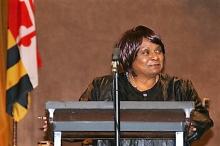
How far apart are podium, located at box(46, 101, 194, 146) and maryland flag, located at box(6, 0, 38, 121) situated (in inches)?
80.8

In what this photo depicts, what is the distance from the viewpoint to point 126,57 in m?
3.34

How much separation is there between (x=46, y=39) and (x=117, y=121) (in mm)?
3129

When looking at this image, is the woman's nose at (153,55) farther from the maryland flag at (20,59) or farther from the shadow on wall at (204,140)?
the shadow on wall at (204,140)

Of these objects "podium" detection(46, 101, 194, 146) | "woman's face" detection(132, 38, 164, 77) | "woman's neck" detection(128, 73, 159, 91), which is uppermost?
"woman's face" detection(132, 38, 164, 77)

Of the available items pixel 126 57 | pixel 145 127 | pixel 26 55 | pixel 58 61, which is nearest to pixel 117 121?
pixel 145 127

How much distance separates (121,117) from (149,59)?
0.80 metres

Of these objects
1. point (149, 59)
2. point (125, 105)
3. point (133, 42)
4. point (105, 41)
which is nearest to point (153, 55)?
point (149, 59)

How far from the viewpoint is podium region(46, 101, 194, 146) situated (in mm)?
2496

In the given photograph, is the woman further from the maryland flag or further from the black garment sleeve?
the maryland flag

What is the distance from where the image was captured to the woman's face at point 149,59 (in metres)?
3.26

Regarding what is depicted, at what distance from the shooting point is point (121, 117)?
2531mm

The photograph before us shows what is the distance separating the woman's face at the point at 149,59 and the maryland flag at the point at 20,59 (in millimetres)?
1509

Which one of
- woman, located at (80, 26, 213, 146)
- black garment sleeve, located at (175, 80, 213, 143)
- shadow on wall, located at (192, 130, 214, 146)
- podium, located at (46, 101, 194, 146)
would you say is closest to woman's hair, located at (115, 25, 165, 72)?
woman, located at (80, 26, 213, 146)

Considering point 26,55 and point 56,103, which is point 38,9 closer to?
point 26,55
